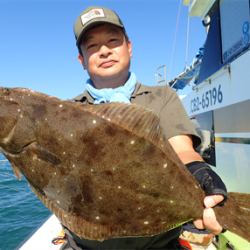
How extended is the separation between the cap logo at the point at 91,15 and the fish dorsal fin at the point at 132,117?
151cm

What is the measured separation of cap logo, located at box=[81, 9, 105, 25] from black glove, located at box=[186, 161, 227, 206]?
1981 millimetres

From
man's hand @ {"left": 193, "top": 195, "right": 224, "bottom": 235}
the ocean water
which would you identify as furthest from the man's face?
the ocean water

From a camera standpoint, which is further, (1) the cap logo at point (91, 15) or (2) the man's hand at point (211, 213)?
(1) the cap logo at point (91, 15)

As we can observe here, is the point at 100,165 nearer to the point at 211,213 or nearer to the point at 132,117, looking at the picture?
the point at 132,117

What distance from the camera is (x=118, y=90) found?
246 cm

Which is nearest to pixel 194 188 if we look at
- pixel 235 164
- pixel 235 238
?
pixel 235 238

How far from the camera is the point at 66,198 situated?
1.62 m

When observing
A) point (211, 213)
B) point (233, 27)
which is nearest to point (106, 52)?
point (211, 213)

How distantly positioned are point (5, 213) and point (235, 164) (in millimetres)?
8054

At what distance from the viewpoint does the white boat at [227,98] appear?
3947mm

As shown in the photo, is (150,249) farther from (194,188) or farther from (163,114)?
(163,114)

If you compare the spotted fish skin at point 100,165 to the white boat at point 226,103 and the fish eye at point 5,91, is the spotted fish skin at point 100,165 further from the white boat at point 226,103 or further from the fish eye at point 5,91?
the white boat at point 226,103

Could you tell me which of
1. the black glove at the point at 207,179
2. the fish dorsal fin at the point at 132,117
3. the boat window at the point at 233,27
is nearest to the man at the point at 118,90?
the black glove at the point at 207,179

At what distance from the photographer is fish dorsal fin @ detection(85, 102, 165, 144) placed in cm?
145
